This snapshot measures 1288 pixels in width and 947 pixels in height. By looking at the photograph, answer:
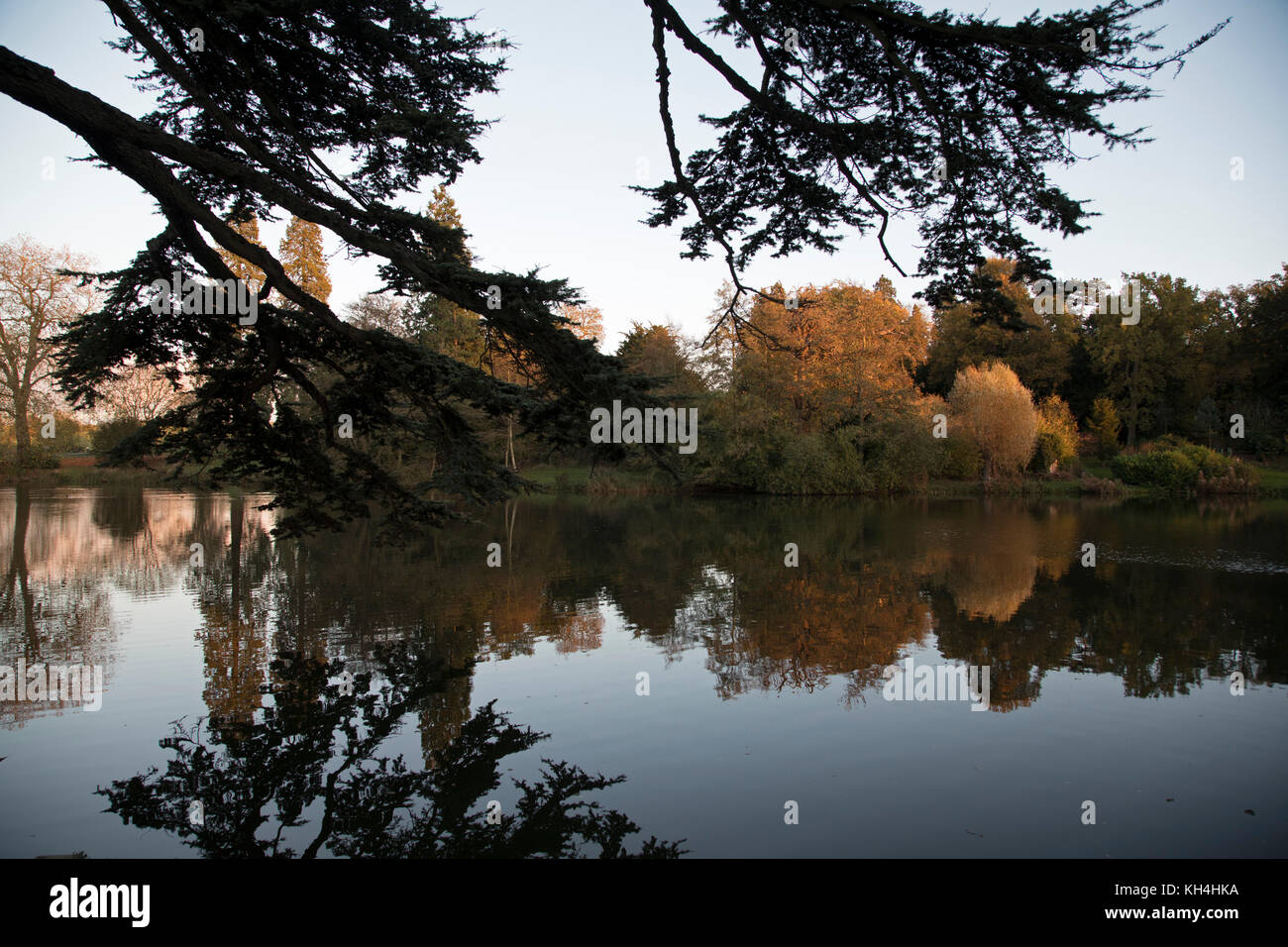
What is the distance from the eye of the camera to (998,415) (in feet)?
108

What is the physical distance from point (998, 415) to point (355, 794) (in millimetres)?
33472

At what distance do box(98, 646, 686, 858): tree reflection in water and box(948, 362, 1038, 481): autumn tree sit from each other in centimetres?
3190

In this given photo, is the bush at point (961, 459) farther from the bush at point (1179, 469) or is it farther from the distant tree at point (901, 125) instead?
the distant tree at point (901, 125)

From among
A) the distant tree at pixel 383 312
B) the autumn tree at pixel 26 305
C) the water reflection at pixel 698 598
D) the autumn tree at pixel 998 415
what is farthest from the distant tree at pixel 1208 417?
the autumn tree at pixel 26 305

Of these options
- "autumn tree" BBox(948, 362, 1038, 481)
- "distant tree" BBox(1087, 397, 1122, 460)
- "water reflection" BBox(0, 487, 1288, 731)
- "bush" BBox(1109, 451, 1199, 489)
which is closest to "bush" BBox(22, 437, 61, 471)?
"water reflection" BBox(0, 487, 1288, 731)

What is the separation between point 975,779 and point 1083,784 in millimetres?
630

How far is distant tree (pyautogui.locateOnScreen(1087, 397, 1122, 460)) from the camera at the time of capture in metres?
40.8

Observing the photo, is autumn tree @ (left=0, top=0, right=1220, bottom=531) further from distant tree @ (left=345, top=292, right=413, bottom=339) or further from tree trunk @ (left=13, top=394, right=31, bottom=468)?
tree trunk @ (left=13, top=394, right=31, bottom=468)

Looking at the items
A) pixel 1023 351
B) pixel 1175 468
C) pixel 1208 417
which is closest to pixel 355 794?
pixel 1175 468
